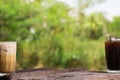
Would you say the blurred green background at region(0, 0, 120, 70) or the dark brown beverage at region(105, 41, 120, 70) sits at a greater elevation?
the blurred green background at region(0, 0, 120, 70)

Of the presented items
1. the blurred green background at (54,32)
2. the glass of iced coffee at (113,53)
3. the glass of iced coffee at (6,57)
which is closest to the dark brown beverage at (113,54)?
the glass of iced coffee at (113,53)

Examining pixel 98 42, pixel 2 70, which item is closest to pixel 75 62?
pixel 98 42

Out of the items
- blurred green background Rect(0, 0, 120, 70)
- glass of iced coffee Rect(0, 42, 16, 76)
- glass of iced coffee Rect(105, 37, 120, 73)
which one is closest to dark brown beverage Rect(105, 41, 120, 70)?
glass of iced coffee Rect(105, 37, 120, 73)

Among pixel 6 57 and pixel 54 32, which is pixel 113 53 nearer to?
pixel 6 57

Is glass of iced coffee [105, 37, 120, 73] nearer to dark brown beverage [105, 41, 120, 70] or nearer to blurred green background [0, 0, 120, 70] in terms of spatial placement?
dark brown beverage [105, 41, 120, 70]

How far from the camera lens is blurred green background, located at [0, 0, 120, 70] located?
3.44 meters

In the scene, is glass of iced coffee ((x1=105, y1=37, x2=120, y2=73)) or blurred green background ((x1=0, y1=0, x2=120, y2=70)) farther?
blurred green background ((x1=0, y1=0, x2=120, y2=70))

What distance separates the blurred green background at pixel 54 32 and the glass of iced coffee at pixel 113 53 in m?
2.28

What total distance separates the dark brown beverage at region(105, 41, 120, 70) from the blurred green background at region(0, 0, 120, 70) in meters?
2.28

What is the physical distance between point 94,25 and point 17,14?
2.83 feet

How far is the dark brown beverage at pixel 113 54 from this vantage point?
112 cm

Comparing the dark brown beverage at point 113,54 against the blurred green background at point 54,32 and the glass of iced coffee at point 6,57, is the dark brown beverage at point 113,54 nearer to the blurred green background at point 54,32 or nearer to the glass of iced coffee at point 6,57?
the glass of iced coffee at point 6,57

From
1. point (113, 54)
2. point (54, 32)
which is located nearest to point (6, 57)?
point (113, 54)

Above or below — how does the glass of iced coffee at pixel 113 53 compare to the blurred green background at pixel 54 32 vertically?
below
